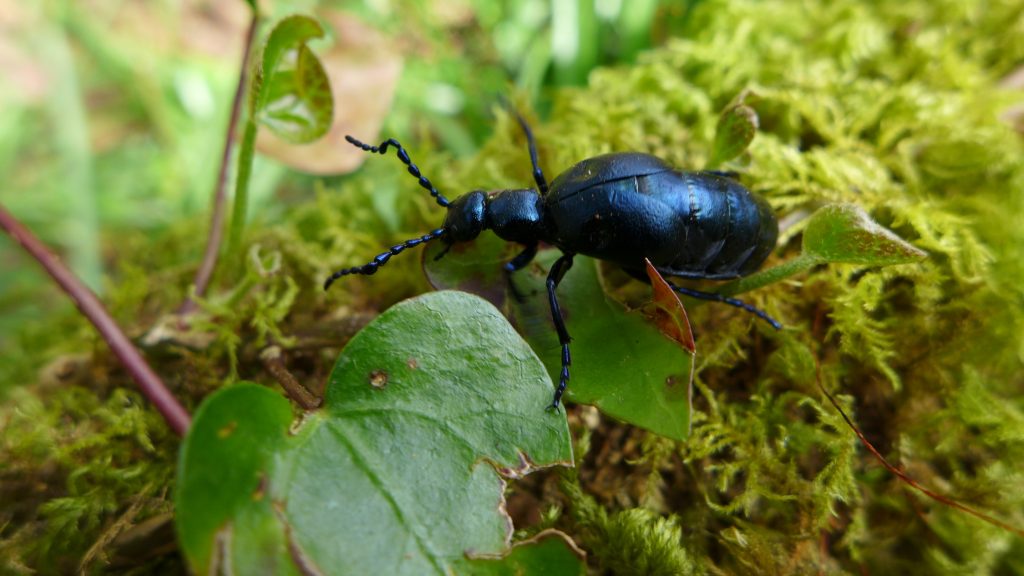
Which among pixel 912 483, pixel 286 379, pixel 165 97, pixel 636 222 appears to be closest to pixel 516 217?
pixel 636 222

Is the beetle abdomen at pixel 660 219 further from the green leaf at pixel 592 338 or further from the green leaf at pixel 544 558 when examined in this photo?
the green leaf at pixel 544 558

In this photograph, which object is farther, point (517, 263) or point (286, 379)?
point (517, 263)

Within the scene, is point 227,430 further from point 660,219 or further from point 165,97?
point 165,97

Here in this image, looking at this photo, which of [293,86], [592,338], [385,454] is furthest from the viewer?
[293,86]

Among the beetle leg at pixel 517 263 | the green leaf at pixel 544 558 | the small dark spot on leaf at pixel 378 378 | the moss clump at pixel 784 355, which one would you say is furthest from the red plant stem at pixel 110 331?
the beetle leg at pixel 517 263

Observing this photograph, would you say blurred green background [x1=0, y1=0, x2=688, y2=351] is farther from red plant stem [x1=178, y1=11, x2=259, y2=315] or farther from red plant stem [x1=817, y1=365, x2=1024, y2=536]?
red plant stem [x1=817, y1=365, x2=1024, y2=536]
